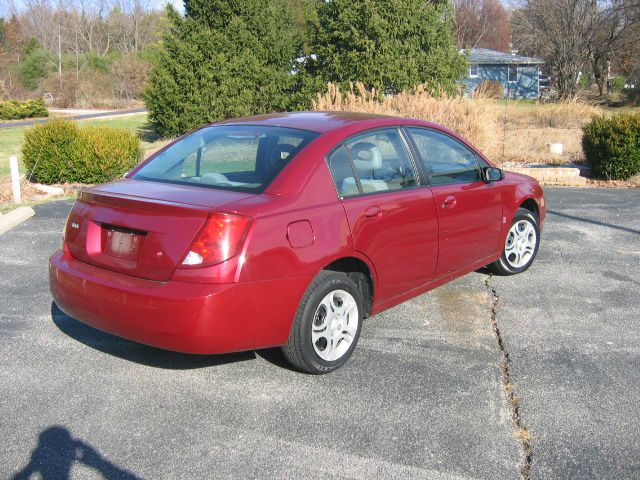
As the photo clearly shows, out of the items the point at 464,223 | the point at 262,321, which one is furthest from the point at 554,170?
the point at 262,321

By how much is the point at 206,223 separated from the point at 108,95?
149 feet

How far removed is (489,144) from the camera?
13.9 m

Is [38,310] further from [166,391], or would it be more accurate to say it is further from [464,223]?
[464,223]

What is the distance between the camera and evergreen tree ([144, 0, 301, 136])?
802 inches

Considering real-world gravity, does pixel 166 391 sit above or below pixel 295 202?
below

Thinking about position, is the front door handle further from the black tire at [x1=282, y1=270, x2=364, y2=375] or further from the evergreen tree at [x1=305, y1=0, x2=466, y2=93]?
the evergreen tree at [x1=305, y1=0, x2=466, y2=93]

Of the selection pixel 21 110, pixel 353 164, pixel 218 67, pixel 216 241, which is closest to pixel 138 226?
pixel 216 241

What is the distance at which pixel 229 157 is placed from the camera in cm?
471

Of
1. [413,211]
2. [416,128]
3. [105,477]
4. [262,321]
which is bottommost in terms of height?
[105,477]

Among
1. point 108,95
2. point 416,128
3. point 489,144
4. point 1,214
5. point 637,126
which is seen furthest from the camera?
point 108,95

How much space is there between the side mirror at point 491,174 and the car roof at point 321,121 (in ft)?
2.47

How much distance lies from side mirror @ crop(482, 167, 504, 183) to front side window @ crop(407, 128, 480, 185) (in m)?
0.06

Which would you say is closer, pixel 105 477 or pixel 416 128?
pixel 105 477

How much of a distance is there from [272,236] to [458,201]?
6.55 feet
